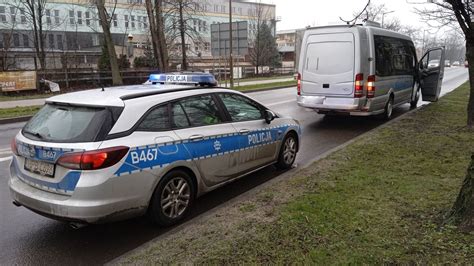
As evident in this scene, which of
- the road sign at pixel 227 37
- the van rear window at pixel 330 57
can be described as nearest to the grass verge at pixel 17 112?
the van rear window at pixel 330 57

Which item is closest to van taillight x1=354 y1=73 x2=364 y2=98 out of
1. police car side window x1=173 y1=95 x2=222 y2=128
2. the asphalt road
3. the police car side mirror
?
the police car side mirror

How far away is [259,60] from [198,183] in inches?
1951

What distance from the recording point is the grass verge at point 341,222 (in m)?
3.22

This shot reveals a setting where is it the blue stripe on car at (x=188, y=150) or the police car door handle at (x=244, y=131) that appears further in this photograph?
the police car door handle at (x=244, y=131)

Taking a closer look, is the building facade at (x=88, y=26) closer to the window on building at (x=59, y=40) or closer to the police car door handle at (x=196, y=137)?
the window on building at (x=59, y=40)

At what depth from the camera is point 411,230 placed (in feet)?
11.8

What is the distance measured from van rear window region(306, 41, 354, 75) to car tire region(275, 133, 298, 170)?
399 centimetres

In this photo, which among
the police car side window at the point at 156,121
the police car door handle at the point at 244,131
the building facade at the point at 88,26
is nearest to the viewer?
the police car side window at the point at 156,121

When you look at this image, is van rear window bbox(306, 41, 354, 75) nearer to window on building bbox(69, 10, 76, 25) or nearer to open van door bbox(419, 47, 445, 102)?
open van door bbox(419, 47, 445, 102)

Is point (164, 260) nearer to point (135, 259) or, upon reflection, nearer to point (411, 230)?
point (135, 259)

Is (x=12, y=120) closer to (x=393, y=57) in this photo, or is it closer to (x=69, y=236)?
(x=69, y=236)

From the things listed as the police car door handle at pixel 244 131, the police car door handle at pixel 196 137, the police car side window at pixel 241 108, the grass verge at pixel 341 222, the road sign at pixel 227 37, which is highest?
the road sign at pixel 227 37

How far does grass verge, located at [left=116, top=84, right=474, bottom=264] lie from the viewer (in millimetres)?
3219

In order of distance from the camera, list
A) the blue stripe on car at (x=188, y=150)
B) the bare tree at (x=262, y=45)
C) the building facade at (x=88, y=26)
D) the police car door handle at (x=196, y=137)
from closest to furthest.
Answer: the blue stripe on car at (x=188, y=150), the police car door handle at (x=196, y=137), the building facade at (x=88, y=26), the bare tree at (x=262, y=45)
